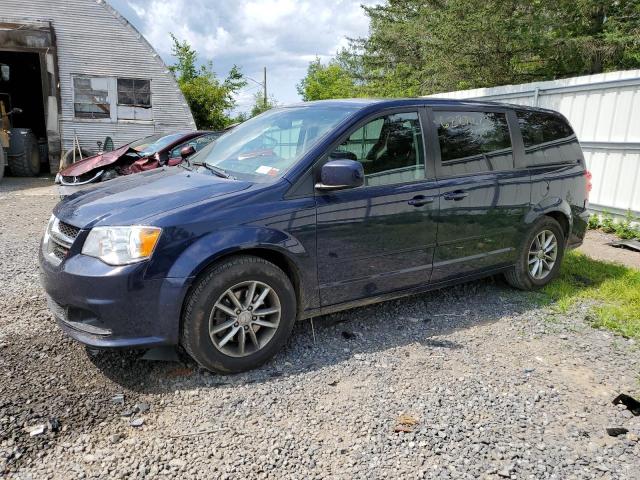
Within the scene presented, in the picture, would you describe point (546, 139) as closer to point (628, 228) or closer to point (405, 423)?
point (405, 423)

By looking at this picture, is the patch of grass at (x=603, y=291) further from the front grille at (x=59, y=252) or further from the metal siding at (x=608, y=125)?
the front grille at (x=59, y=252)

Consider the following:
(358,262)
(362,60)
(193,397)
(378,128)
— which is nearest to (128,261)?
(193,397)

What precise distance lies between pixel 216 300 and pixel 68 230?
1075 millimetres

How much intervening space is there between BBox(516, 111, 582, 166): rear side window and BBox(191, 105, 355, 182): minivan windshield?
201cm

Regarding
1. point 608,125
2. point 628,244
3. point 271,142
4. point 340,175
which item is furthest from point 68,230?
point 608,125

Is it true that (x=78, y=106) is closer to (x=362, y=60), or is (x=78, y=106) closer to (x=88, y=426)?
(x=88, y=426)

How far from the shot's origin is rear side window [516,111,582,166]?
4.82 meters

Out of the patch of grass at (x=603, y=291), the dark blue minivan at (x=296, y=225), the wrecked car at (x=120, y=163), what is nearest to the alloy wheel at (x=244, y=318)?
the dark blue minivan at (x=296, y=225)

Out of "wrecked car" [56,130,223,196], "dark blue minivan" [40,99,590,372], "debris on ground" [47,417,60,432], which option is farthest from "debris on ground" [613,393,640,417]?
"wrecked car" [56,130,223,196]

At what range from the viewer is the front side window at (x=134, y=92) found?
16688 mm

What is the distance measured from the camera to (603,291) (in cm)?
512

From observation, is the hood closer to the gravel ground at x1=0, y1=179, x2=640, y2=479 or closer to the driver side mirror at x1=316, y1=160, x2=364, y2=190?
the driver side mirror at x1=316, y1=160, x2=364, y2=190

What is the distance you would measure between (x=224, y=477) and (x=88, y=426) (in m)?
0.90

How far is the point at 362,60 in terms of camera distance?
30.3 metres
